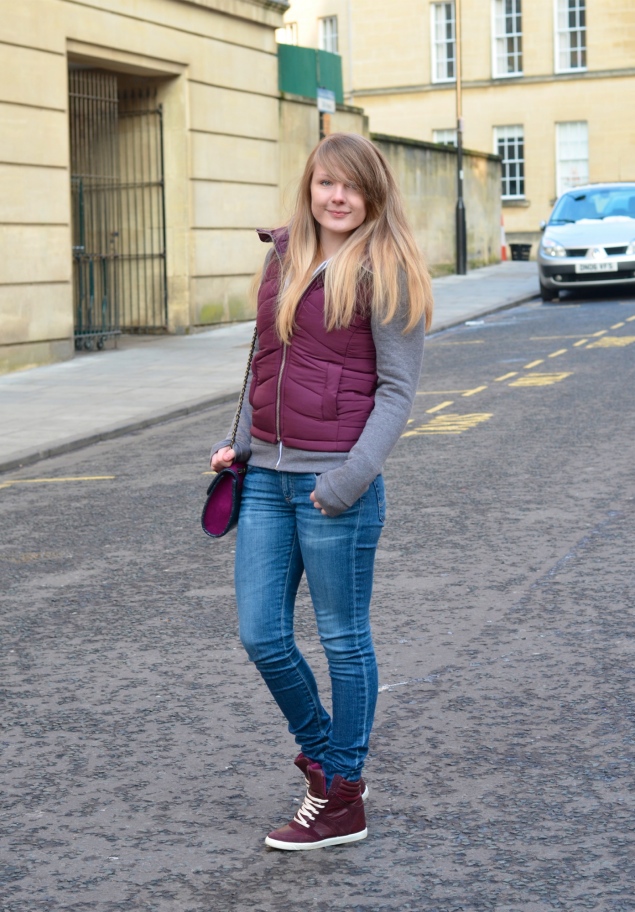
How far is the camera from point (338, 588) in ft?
11.8

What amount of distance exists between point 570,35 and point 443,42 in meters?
3.99

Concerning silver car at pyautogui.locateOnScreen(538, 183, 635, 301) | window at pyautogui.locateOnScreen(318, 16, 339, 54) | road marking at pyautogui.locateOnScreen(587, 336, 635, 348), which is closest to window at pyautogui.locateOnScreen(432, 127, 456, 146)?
window at pyautogui.locateOnScreen(318, 16, 339, 54)

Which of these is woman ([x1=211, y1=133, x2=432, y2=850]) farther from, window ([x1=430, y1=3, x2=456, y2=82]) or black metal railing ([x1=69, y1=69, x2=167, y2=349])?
window ([x1=430, y1=3, x2=456, y2=82])

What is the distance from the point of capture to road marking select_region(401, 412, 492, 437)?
10664mm

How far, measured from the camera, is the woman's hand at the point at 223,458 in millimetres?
3727

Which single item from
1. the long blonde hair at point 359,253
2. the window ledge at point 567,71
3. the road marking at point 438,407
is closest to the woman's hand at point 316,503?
the long blonde hair at point 359,253

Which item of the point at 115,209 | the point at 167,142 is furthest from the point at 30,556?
the point at 115,209

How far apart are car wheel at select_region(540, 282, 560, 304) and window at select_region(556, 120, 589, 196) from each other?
67.9 feet

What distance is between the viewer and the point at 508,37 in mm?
43719

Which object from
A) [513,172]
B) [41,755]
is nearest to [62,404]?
[41,755]

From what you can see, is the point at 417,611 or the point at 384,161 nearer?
the point at 384,161

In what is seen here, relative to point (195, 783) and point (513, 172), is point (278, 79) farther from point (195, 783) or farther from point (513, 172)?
point (513, 172)

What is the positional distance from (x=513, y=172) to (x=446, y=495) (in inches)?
1484

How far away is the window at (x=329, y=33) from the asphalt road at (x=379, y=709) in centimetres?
3953
